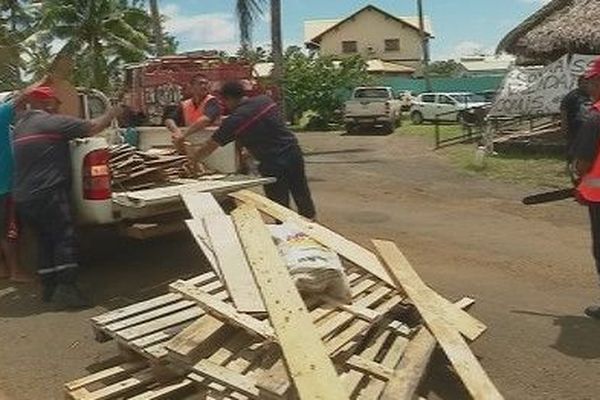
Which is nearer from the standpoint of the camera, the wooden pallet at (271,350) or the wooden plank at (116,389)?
the wooden pallet at (271,350)

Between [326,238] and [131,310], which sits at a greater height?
[326,238]

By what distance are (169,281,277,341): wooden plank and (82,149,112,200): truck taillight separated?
1488 millimetres

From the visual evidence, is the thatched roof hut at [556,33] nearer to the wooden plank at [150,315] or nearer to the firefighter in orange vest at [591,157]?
the firefighter in orange vest at [591,157]

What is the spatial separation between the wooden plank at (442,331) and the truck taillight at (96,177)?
213 centimetres

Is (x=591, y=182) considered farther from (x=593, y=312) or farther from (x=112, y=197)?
(x=112, y=197)

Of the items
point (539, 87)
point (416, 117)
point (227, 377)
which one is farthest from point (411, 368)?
point (416, 117)

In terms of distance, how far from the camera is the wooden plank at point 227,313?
4168 mm

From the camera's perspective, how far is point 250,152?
7172mm

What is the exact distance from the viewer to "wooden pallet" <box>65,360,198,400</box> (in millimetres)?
4125

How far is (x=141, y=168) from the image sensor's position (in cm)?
657

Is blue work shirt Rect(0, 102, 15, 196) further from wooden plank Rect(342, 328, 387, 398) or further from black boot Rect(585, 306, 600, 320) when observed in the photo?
black boot Rect(585, 306, 600, 320)

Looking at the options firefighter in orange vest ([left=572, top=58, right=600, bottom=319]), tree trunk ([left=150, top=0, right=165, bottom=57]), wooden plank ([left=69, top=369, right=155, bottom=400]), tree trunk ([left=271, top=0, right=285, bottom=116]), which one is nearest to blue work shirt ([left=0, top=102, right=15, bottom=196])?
wooden plank ([left=69, top=369, right=155, bottom=400])

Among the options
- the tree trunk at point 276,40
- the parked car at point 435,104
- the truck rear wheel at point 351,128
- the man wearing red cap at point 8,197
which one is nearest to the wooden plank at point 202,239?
the man wearing red cap at point 8,197

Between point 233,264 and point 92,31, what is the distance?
26.6 metres
